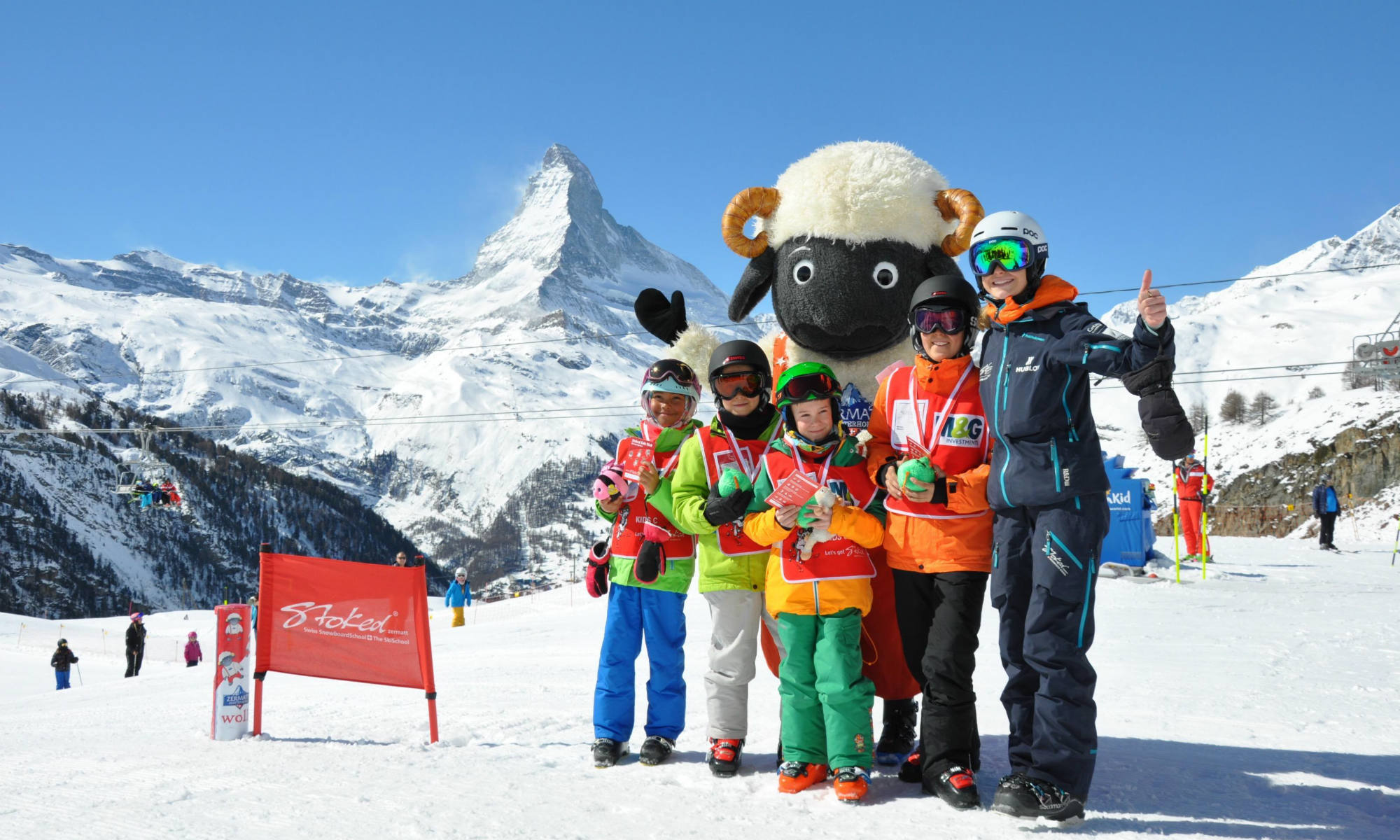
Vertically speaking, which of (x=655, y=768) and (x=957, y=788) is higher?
(x=957, y=788)

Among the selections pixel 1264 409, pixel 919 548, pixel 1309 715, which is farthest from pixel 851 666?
pixel 1264 409

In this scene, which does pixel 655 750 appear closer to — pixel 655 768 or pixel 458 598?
pixel 655 768

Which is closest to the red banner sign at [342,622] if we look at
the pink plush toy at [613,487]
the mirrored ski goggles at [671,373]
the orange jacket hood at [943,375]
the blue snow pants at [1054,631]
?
the pink plush toy at [613,487]

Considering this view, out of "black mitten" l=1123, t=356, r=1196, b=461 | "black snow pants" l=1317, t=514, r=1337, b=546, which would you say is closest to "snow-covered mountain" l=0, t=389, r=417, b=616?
"black snow pants" l=1317, t=514, r=1337, b=546

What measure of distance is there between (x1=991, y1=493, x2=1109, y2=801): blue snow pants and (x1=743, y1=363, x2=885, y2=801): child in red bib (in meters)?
0.50

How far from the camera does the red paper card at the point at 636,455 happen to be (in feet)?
13.0

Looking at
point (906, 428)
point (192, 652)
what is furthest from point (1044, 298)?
point (192, 652)

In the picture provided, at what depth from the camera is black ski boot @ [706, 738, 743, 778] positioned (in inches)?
136

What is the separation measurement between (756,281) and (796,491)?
1854 mm

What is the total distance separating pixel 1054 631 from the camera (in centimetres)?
287

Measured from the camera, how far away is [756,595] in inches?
143

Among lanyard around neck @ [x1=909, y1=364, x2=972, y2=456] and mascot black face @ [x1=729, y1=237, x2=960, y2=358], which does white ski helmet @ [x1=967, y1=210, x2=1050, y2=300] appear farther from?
mascot black face @ [x1=729, y1=237, x2=960, y2=358]

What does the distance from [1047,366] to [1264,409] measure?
100542mm

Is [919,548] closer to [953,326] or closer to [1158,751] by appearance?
[953,326]
